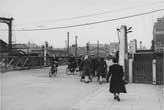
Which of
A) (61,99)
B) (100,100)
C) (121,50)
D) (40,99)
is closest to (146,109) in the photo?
(100,100)

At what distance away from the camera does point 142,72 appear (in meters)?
13.0

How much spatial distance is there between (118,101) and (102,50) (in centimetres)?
9259

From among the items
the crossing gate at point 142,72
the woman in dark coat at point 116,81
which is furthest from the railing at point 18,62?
the woman in dark coat at point 116,81

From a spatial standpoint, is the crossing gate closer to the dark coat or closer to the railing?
the dark coat

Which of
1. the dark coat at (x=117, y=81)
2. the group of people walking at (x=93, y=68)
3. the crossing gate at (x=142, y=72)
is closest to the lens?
the dark coat at (x=117, y=81)

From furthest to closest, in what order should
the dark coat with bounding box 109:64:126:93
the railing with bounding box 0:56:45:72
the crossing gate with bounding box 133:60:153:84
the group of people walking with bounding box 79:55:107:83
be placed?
the railing with bounding box 0:56:45:72
the group of people walking with bounding box 79:55:107:83
the crossing gate with bounding box 133:60:153:84
the dark coat with bounding box 109:64:126:93

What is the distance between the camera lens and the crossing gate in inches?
504

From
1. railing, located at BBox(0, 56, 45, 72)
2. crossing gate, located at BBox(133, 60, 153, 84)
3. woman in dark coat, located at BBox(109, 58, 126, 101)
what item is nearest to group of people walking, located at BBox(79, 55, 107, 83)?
crossing gate, located at BBox(133, 60, 153, 84)

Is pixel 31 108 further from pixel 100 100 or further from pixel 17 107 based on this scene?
pixel 100 100

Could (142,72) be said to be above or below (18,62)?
below

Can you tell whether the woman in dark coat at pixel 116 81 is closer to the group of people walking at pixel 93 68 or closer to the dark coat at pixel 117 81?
the dark coat at pixel 117 81

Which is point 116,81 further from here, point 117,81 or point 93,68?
point 93,68

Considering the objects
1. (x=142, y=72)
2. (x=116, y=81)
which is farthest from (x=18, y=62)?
(x=116, y=81)

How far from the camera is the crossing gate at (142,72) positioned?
1279cm
